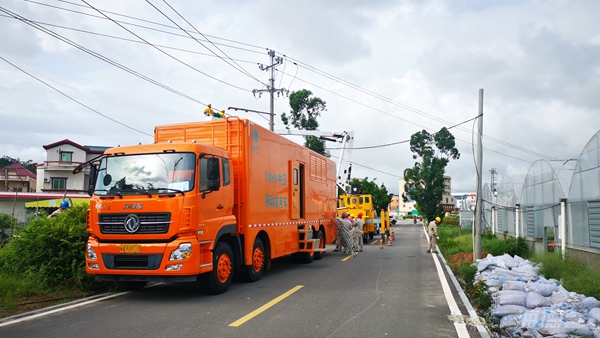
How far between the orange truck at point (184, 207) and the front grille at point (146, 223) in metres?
0.02

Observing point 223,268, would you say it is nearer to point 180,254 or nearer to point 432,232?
point 180,254

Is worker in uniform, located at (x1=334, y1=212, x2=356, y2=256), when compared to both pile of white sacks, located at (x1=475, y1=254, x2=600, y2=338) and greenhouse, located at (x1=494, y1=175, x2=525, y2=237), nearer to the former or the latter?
greenhouse, located at (x1=494, y1=175, x2=525, y2=237)

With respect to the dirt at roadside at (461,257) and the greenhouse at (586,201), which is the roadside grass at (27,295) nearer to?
the greenhouse at (586,201)

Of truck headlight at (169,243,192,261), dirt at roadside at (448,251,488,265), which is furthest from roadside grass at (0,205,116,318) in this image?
dirt at roadside at (448,251,488,265)

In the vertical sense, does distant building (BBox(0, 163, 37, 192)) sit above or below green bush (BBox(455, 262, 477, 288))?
above

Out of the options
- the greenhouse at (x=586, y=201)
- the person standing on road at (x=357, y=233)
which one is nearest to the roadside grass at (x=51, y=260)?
the greenhouse at (x=586, y=201)

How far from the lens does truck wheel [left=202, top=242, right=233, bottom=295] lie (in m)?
8.92

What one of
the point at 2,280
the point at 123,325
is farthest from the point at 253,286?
the point at 2,280

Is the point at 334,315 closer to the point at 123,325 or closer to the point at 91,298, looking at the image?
the point at 123,325

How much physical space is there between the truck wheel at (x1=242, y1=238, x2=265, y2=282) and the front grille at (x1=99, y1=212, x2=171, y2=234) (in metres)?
2.93

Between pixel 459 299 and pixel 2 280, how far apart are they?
838 centimetres

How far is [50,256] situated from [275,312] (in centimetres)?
493

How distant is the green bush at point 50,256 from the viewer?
9141mm

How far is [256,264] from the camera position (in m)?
10.9
